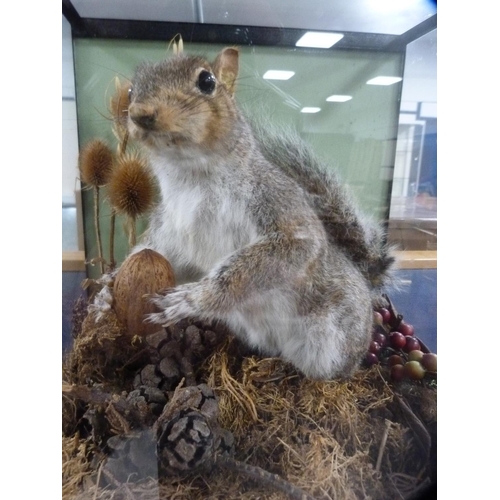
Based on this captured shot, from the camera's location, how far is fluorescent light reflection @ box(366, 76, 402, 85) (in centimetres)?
86

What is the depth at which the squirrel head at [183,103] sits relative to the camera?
0.70 meters

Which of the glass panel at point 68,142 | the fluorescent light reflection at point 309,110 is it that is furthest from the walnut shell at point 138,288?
the fluorescent light reflection at point 309,110

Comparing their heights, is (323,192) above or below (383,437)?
above

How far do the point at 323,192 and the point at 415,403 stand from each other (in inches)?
17.1

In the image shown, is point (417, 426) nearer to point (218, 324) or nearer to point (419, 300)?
point (419, 300)

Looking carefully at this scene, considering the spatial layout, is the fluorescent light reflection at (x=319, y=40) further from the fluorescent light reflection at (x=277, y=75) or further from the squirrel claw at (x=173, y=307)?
the squirrel claw at (x=173, y=307)

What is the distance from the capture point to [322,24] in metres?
0.82

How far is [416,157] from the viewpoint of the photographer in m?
0.90

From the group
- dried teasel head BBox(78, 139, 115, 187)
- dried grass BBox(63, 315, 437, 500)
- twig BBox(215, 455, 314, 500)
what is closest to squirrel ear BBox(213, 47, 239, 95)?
dried teasel head BBox(78, 139, 115, 187)

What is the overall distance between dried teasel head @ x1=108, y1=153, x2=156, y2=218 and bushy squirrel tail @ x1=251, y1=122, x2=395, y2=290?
0.20 meters

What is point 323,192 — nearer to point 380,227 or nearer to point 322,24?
point 380,227

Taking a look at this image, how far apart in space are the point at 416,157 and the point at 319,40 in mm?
279

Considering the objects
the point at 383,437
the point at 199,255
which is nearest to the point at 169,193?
the point at 199,255

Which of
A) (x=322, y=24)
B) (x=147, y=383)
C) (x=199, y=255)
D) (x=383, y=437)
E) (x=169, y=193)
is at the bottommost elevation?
(x=383, y=437)
